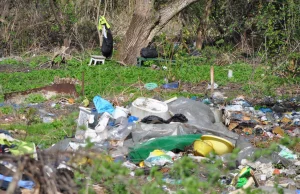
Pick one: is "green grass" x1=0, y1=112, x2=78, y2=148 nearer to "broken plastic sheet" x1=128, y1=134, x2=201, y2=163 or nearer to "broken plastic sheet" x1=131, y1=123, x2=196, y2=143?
"broken plastic sheet" x1=131, y1=123, x2=196, y2=143

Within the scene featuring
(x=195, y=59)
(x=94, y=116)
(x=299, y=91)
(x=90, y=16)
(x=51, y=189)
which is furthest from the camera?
(x=90, y=16)

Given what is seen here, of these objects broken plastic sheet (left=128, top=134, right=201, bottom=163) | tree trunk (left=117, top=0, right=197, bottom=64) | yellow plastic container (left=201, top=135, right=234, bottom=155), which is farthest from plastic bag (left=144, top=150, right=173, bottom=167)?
tree trunk (left=117, top=0, right=197, bottom=64)

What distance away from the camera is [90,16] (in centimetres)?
2003

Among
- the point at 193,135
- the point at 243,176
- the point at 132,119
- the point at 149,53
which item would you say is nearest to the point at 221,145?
the point at 193,135

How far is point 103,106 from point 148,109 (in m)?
0.87

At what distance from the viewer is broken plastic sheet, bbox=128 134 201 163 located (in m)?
7.67

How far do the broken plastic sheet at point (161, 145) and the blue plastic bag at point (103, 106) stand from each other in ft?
6.45

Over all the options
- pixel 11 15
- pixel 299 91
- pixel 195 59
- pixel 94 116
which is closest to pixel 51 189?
pixel 94 116

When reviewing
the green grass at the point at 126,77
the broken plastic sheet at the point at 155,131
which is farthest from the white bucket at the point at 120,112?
the green grass at the point at 126,77

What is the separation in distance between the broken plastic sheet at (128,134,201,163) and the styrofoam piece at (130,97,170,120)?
123 centimetres

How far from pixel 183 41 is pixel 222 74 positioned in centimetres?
351

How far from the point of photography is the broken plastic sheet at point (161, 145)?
7.67 metres

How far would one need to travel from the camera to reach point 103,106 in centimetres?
996

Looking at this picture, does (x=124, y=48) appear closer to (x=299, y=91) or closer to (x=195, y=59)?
(x=195, y=59)
